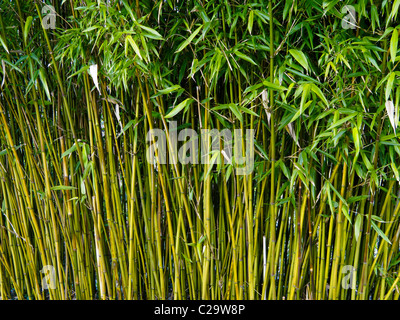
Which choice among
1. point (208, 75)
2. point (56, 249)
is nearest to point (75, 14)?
point (208, 75)

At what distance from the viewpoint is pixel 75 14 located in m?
1.75

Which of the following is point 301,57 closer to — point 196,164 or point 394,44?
point 394,44

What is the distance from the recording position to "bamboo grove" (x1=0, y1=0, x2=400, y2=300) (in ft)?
5.13

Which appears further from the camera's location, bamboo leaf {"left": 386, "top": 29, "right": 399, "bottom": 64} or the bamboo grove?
the bamboo grove

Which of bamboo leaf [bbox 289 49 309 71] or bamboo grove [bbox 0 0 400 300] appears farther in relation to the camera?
bamboo grove [bbox 0 0 400 300]

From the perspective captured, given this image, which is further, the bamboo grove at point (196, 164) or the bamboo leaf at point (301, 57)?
the bamboo grove at point (196, 164)

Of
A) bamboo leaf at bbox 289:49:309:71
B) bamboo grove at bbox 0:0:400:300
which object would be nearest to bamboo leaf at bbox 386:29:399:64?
bamboo grove at bbox 0:0:400:300

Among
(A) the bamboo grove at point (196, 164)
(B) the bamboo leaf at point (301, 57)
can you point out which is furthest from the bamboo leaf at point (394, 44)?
(B) the bamboo leaf at point (301, 57)

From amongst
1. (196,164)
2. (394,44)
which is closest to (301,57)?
(394,44)

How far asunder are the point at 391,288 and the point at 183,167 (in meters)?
1.17

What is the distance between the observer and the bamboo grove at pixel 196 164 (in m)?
1.56

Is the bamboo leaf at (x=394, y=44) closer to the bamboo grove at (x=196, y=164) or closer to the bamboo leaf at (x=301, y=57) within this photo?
the bamboo grove at (x=196, y=164)

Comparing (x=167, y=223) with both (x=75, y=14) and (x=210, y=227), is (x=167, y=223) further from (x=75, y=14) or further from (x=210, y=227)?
(x=75, y=14)

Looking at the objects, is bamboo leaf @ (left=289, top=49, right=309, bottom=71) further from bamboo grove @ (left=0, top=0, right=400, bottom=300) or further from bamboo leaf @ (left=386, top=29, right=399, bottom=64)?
bamboo leaf @ (left=386, top=29, right=399, bottom=64)
